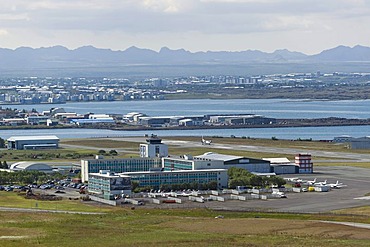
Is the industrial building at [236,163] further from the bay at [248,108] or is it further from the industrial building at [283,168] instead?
the bay at [248,108]

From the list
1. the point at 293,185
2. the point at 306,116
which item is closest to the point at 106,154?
the point at 293,185

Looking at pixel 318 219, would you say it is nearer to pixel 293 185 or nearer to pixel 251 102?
pixel 293 185

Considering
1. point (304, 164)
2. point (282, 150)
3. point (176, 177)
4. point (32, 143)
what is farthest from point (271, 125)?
point (176, 177)

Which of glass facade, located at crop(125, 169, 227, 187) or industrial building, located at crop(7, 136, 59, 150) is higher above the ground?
glass facade, located at crop(125, 169, 227, 187)

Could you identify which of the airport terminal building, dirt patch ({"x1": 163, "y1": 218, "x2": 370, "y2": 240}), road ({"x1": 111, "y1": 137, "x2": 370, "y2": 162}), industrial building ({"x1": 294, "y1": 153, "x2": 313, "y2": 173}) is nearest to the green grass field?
dirt patch ({"x1": 163, "y1": 218, "x2": 370, "y2": 240})

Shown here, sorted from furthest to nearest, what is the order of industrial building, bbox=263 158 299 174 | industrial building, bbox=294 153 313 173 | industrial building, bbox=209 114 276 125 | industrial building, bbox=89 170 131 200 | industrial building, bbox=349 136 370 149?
industrial building, bbox=209 114 276 125 → industrial building, bbox=349 136 370 149 → industrial building, bbox=263 158 299 174 → industrial building, bbox=294 153 313 173 → industrial building, bbox=89 170 131 200

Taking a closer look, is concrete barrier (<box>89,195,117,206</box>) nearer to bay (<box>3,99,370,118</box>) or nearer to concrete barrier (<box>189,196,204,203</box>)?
concrete barrier (<box>189,196,204,203</box>)

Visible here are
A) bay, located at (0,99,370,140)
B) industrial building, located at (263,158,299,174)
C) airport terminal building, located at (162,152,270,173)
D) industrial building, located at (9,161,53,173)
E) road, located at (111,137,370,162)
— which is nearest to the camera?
Result: airport terminal building, located at (162,152,270,173)
